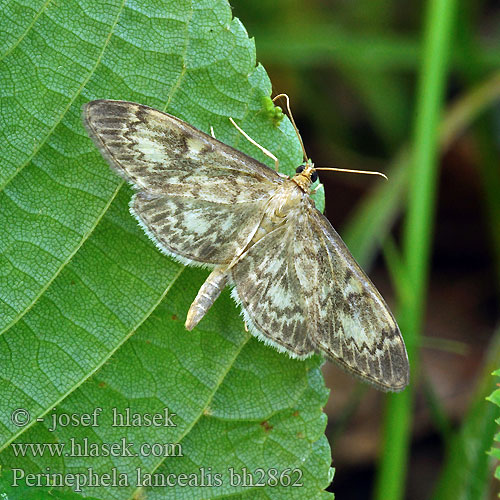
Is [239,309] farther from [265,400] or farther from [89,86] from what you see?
[89,86]

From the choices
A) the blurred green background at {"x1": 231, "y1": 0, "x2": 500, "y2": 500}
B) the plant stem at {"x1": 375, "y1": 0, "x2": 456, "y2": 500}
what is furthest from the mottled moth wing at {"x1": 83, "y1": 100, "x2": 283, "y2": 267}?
the blurred green background at {"x1": 231, "y1": 0, "x2": 500, "y2": 500}

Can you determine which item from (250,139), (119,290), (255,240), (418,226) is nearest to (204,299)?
(119,290)

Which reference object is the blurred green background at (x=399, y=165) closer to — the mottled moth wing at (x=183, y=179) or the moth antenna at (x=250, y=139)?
the mottled moth wing at (x=183, y=179)

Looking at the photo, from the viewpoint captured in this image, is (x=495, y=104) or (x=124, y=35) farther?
(x=495, y=104)

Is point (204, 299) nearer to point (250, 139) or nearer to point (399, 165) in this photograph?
point (250, 139)

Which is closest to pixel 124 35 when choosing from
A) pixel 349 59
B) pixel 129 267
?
pixel 129 267
